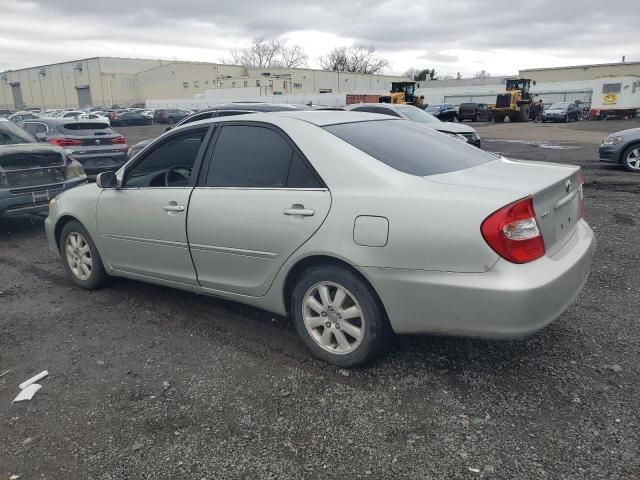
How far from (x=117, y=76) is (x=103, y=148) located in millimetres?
78535

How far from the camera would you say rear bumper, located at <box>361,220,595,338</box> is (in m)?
2.71

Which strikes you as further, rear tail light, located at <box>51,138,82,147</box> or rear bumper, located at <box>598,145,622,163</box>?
rear bumper, located at <box>598,145,622,163</box>

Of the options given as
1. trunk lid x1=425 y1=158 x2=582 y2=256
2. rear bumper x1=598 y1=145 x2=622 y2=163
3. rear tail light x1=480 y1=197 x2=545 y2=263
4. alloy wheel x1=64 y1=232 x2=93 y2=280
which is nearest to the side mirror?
alloy wheel x1=64 y1=232 x2=93 y2=280

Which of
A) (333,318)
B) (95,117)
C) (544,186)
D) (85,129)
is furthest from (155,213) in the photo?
(95,117)

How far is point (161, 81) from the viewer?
78.6 meters

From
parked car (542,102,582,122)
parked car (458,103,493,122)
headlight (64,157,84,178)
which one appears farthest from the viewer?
parked car (458,103,493,122)

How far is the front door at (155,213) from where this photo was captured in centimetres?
397

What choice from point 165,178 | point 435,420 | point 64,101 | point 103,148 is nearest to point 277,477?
point 435,420

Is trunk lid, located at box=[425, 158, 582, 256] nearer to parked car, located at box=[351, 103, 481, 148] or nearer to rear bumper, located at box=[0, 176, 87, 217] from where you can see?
rear bumper, located at box=[0, 176, 87, 217]

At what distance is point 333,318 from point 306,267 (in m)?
0.36

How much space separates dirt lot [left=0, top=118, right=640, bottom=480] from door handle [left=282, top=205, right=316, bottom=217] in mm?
999

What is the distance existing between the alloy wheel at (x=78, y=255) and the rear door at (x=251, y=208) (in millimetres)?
1565

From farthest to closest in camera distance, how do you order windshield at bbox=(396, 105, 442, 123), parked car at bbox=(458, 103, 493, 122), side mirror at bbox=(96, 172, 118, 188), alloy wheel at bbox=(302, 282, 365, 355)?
parked car at bbox=(458, 103, 493, 122) < windshield at bbox=(396, 105, 442, 123) < side mirror at bbox=(96, 172, 118, 188) < alloy wheel at bbox=(302, 282, 365, 355)

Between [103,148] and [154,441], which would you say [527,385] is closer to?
[154,441]
